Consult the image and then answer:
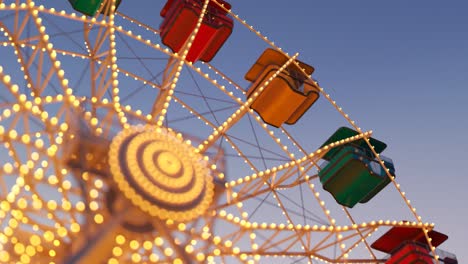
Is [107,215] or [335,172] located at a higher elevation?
[335,172]

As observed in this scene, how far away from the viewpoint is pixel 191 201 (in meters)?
10.0

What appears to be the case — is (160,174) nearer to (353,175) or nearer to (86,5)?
(86,5)

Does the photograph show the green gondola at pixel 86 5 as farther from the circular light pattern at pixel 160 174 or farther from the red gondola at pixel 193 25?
the circular light pattern at pixel 160 174

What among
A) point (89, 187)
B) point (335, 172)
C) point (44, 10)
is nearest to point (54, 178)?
point (89, 187)

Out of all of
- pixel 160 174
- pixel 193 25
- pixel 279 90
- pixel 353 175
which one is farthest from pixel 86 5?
pixel 353 175

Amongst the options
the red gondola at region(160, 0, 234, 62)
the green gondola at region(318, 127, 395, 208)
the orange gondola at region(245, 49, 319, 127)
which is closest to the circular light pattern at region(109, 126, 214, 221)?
the red gondola at region(160, 0, 234, 62)

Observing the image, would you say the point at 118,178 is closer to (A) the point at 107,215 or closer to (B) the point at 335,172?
(A) the point at 107,215

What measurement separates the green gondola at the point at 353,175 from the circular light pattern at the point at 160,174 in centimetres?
552

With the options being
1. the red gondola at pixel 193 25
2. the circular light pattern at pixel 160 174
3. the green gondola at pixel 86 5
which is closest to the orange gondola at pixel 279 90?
the red gondola at pixel 193 25

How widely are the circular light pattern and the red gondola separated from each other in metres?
4.80

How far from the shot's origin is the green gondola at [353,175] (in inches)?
599

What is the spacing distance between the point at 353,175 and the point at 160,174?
6878 millimetres

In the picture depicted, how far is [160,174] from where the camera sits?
9930 mm

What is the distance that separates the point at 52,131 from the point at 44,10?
7.83 ft
